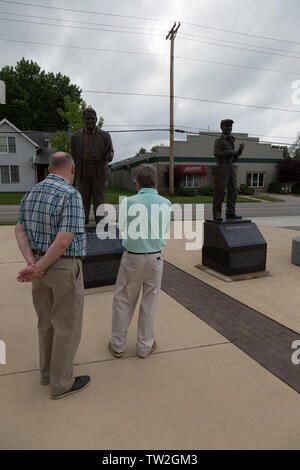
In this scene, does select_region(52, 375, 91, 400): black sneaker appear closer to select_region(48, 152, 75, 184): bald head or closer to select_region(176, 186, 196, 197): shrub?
select_region(48, 152, 75, 184): bald head

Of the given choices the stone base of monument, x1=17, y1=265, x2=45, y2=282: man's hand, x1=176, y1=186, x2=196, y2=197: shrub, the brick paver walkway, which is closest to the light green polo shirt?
x1=17, y1=265, x2=45, y2=282: man's hand

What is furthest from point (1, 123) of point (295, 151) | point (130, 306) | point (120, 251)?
point (295, 151)

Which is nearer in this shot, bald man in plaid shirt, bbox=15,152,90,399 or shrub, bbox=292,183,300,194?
bald man in plaid shirt, bbox=15,152,90,399

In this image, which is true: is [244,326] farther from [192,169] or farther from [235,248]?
[192,169]

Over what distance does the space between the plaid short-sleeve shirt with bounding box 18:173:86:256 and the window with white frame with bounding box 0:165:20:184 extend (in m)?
31.2

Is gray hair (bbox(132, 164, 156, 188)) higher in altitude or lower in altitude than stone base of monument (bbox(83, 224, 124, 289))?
higher

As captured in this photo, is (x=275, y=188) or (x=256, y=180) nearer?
(x=275, y=188)

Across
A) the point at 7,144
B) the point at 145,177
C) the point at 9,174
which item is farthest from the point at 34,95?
the point at 145,177

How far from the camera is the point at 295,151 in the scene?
4966cm

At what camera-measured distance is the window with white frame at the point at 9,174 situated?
98.9ft

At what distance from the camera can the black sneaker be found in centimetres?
249

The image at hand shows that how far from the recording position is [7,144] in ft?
98.4

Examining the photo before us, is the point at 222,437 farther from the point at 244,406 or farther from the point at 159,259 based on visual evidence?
the point at 159,259

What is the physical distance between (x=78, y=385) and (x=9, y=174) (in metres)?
31.5
